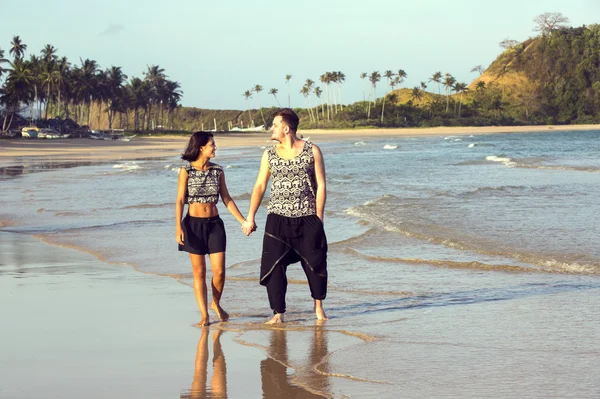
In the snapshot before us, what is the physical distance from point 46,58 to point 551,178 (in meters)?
88.6

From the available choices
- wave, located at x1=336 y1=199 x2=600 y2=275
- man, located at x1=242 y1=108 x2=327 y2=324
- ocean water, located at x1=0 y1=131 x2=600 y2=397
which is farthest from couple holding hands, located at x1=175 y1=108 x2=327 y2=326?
wave, located at x1=336 y1=199 x2=600 y2=275

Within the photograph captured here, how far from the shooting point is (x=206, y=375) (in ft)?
16.1

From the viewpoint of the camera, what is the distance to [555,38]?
160000 mm

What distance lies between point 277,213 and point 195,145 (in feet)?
2.76

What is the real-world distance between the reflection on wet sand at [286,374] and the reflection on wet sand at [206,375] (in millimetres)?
Result: 235

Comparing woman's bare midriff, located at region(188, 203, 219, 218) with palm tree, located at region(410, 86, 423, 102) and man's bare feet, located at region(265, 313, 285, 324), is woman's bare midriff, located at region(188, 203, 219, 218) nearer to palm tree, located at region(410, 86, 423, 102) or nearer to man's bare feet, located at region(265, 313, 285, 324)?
man's bare feet, located at region(265, 313, 285, 324)

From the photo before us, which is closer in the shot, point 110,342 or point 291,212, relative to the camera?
point 110,342

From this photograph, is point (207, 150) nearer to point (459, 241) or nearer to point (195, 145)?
point (195, 145)

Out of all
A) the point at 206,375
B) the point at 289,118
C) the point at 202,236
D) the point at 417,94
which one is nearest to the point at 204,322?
the point at 202,236

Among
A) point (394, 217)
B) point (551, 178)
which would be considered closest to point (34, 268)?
point (394, 217)

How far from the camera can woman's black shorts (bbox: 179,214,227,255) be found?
Answer: 662cm

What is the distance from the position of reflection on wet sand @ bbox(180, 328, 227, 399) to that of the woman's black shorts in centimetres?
90

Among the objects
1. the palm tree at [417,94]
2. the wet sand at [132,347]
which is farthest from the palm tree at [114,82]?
the wet sand at [132,347]

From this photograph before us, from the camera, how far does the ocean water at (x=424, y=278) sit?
4.92 meters
